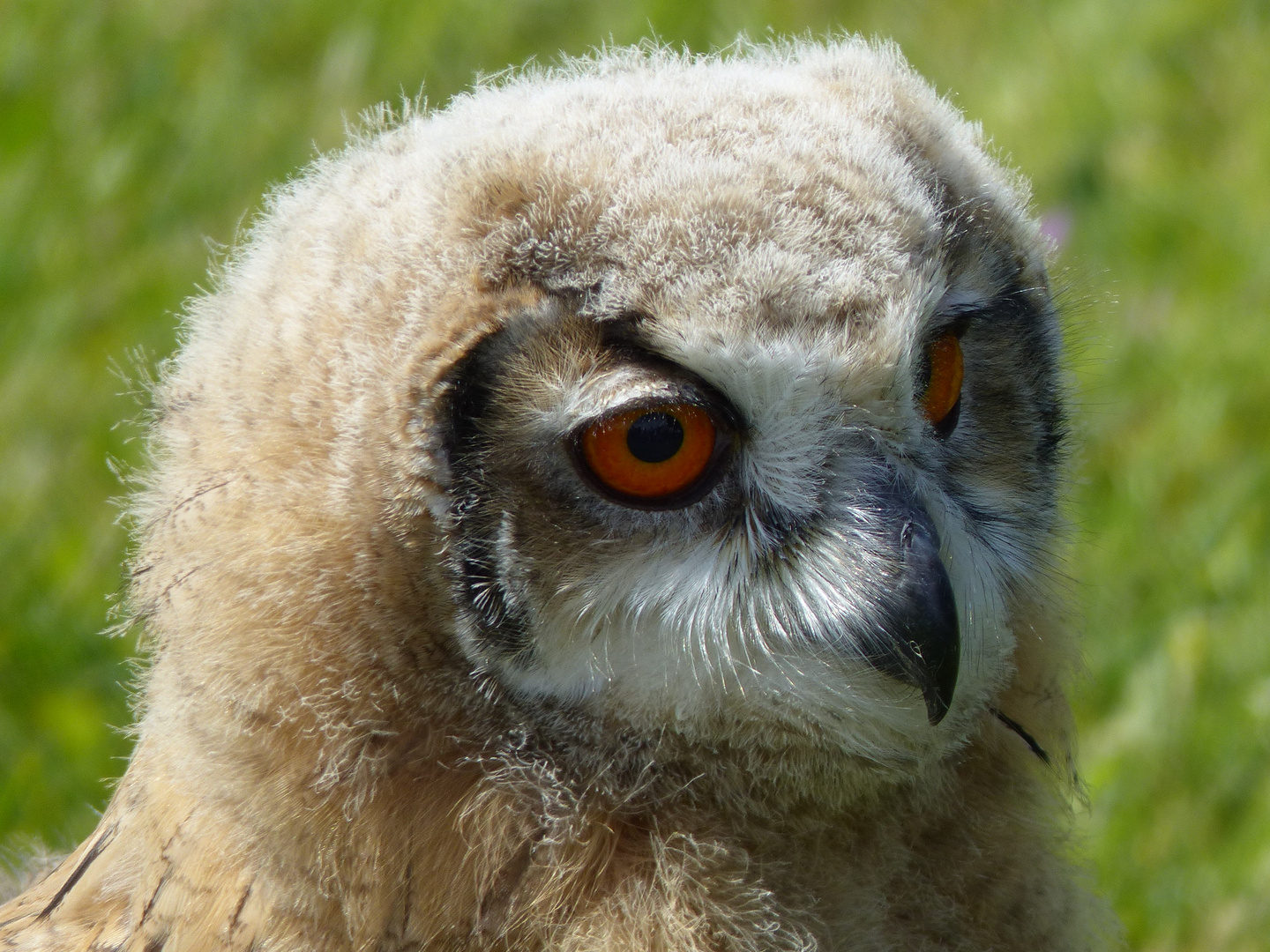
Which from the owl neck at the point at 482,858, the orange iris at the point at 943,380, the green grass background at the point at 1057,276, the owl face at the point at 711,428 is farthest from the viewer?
the green grass background at the point at 1057,276

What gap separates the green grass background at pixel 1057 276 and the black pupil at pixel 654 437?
37.0 inches

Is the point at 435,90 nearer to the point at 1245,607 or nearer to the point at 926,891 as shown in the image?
the point at 1245,607

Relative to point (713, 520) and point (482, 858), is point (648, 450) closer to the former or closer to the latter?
point (713, 520)

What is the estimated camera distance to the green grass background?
3.40 metres

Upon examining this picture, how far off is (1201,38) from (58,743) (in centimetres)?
489

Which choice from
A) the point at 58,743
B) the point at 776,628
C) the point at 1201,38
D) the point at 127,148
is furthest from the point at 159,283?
the point at 1201,38

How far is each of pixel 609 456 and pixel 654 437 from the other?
0.21ft

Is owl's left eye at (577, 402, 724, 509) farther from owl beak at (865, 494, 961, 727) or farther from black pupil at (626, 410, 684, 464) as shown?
owl beak at (865, 494, 961, 727)

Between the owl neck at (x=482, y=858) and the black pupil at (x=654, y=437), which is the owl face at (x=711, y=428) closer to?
the black pupil at (x=654, y=437)

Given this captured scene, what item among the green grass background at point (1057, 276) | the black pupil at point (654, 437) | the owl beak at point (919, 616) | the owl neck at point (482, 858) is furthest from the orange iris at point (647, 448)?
the green grass background at point (1057, 276)

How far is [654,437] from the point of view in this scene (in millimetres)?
1845

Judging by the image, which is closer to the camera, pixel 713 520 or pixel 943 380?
pixel 713 520

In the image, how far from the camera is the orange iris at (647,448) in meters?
1.84

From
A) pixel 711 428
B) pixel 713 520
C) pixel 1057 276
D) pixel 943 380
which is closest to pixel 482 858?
pixel 713 520
